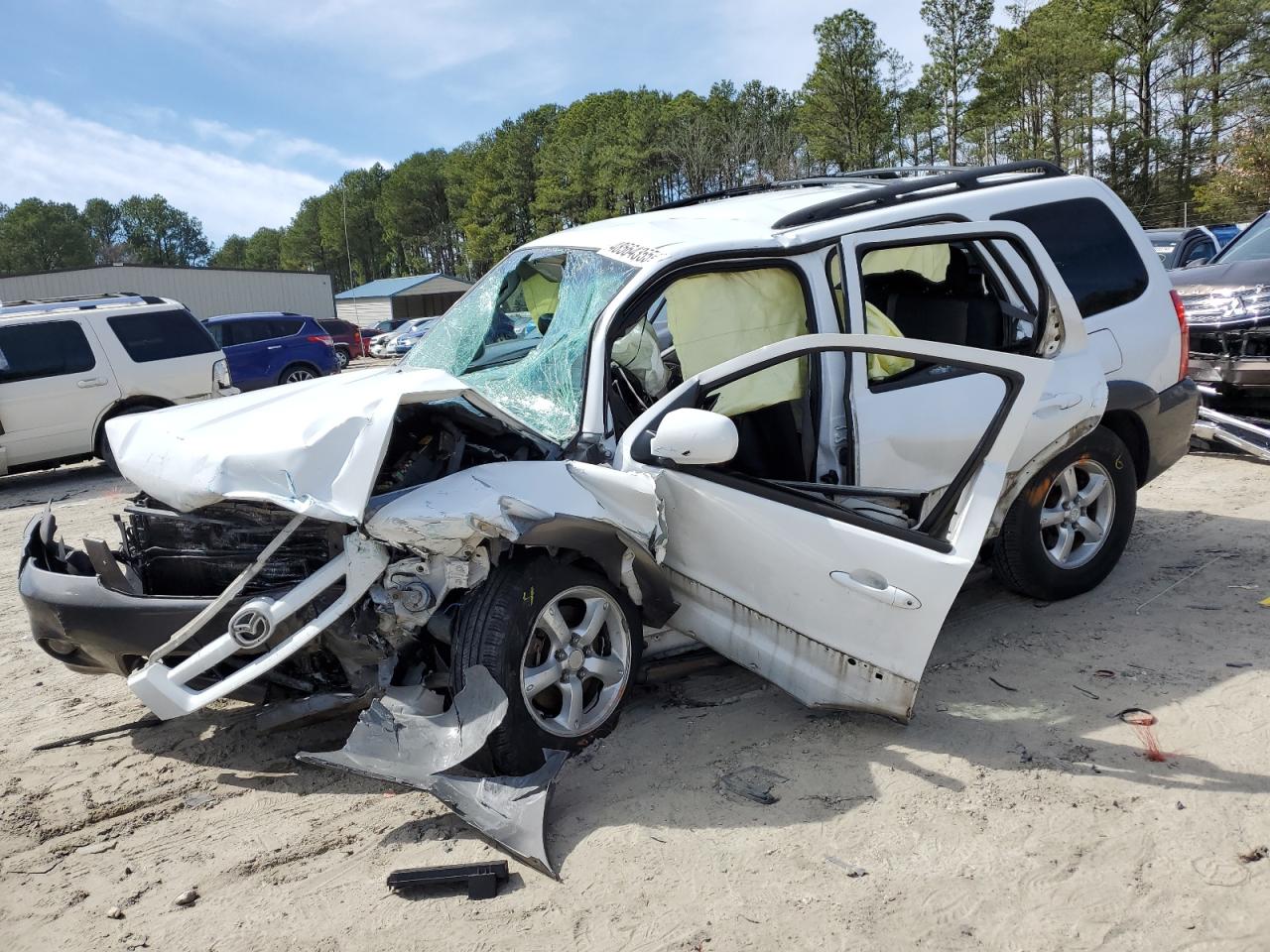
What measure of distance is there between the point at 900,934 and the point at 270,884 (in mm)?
1846

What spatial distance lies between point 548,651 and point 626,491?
2.11 ft

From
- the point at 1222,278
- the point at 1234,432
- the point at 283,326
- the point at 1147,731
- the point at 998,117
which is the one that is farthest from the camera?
the point at 998,117

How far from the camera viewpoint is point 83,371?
10773mm

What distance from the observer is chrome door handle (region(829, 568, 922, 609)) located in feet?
10.9

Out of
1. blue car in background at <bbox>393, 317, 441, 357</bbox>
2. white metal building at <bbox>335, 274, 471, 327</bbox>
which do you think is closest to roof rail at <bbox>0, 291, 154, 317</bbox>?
blue car in background at <bbox>393, 317, 441, 357</bbox>

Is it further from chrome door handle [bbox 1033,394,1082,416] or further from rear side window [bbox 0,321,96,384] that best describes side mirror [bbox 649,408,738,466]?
rear side window [bbox 0,321,96,384]

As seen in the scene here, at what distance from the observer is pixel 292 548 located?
3344 millimetres

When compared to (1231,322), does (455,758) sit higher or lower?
lower

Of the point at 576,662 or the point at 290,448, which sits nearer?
the point at 290,448

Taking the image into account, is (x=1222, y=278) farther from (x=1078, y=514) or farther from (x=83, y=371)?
(x=83, y=371)

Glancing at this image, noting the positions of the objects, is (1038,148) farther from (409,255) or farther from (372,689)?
(409,255)

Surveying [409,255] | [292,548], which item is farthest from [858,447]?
[409,255]

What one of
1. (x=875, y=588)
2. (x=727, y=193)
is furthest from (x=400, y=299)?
(x=875, y=588)

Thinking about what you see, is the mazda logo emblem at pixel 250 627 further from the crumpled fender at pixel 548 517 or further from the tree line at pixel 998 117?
the tree line at pixel 998 117
